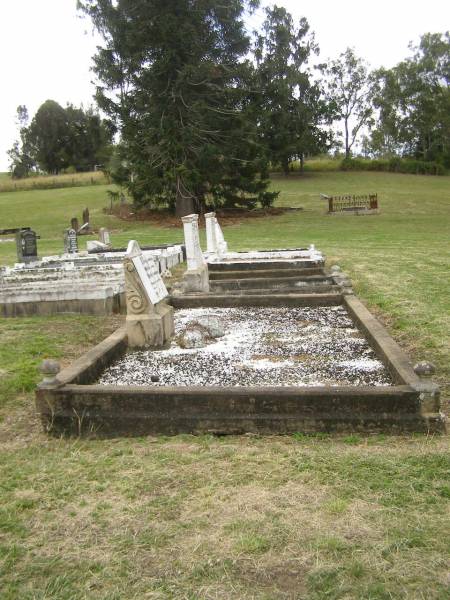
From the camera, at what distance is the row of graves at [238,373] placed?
421 centimetres

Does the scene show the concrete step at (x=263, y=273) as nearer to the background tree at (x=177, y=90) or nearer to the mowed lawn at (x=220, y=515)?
the mowed lawn at (x=220, y=515)

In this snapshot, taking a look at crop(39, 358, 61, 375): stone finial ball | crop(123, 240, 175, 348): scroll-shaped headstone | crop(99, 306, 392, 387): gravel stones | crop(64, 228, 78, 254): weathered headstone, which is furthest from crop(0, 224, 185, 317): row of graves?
crop(64, 228, 78, 254): weathered headstone

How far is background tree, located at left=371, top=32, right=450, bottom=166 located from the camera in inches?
2202

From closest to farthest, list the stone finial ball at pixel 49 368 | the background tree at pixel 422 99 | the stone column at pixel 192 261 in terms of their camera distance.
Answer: the stone finial ball at pixel 49 368 → the stone column at pixel 192 261 → the background tree at pixel 422 99

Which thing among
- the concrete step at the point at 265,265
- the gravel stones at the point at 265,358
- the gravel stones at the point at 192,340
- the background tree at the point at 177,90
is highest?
the background tree at the point at 177,90

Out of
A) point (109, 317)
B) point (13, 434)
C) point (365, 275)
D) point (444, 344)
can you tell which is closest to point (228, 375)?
point (13, 434)

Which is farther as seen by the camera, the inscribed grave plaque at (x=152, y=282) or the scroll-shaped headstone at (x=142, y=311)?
the inscribed grave plaque at (x=152, y=282)

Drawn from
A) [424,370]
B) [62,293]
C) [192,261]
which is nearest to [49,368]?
[424,370]

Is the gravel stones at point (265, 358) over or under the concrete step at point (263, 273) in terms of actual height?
under

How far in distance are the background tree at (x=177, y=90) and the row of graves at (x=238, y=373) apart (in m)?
17.1

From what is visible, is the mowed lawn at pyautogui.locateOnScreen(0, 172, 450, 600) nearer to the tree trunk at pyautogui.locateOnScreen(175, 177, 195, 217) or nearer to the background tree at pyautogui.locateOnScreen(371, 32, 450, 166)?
the tree trunk at pyautogui.locateOnScreen(175, 177, 195, 217)

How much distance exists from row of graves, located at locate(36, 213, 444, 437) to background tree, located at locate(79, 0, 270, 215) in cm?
1707

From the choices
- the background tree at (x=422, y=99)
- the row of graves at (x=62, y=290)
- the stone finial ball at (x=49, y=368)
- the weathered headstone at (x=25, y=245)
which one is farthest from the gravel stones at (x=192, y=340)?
the background tree at (x=422, y=99)

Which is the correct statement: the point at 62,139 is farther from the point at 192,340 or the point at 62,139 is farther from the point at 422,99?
the point at 192,340
